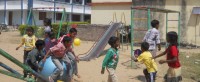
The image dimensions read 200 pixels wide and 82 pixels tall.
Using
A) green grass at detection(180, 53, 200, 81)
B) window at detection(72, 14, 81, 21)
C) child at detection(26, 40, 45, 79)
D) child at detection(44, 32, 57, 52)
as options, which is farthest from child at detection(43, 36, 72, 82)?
window at detection(72, 14, 81, 21)

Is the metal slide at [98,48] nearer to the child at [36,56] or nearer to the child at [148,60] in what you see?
the child at [36,56]

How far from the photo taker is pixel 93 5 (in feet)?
70.4

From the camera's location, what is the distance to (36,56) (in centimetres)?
646

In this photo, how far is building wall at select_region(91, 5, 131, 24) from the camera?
20.3 meters

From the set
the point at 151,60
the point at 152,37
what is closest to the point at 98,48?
the point at 152,37

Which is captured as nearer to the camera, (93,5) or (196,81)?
(196,81)

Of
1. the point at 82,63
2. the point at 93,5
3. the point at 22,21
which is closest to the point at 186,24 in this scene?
the point at 93,5

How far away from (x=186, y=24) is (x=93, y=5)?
262 inches

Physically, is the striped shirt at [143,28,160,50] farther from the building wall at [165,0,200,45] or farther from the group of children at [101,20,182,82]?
the building wall at [165,0,200,45]

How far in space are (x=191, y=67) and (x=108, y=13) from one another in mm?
10720

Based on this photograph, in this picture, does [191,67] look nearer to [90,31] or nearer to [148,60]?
[148,60]

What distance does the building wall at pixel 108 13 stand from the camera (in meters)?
20.3

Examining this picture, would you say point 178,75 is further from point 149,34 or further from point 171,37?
point 149,34

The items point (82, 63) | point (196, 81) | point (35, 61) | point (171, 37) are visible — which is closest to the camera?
point (171, 37)
